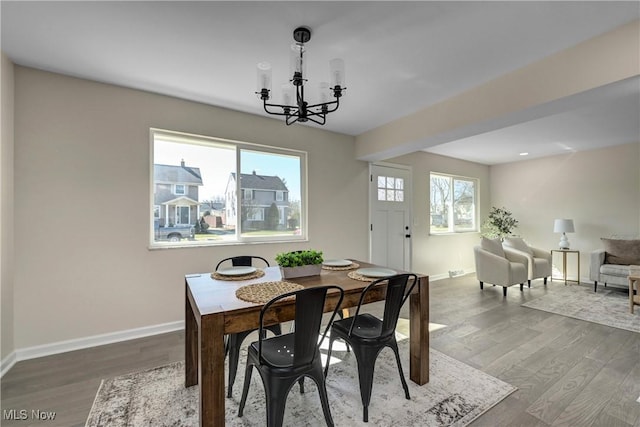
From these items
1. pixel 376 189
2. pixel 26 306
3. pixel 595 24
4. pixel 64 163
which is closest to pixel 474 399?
pixel 595 24

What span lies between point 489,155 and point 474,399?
4.97 meters

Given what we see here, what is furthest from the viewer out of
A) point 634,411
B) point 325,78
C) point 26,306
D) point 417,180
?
point 417,180

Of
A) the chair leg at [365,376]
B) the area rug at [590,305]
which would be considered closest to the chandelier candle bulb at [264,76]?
the chair leg at [365,376]

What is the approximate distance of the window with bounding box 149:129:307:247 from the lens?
305 centimetres

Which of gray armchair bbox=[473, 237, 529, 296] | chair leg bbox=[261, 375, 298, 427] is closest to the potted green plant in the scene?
chair leg bbox=[261, 375, 298, 427]

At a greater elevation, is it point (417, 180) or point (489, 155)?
point (489, 155)

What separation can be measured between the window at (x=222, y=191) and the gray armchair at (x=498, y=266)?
2.96 m

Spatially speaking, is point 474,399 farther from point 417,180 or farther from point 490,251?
point 417,180

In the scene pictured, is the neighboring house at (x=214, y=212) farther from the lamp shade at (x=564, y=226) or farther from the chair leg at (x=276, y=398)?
the lamp shade at (x=564, y=226)

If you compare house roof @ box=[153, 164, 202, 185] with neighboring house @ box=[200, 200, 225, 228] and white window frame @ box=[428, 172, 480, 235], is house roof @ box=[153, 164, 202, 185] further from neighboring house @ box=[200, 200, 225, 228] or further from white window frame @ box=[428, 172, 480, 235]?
white window frame @ box=[428, 172, 480, 235]

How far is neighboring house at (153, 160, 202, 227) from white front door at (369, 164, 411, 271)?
2.62m

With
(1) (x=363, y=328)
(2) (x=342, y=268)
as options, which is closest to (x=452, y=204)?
(2) (x=342, y=268)

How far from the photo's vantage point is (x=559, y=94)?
2.22m

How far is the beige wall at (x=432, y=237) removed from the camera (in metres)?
5.16
